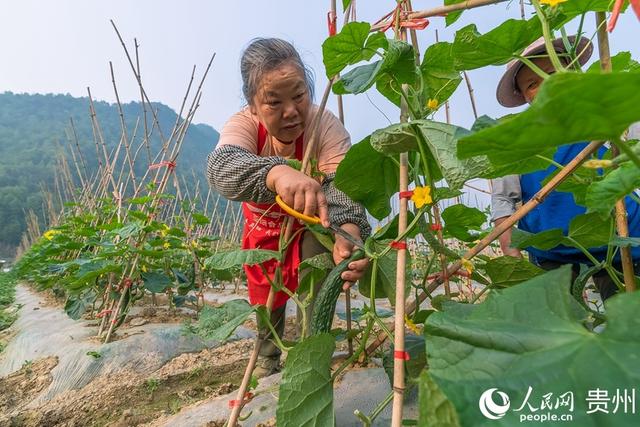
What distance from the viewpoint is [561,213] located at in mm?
1324

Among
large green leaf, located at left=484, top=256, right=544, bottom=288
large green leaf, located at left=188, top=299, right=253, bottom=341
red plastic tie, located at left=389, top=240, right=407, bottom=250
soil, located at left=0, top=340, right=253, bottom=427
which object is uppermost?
red plastic tie, located at left=389, top=240, right=407, bottom=250

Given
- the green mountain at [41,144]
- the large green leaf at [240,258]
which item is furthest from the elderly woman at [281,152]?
the green mountain at [41,144]

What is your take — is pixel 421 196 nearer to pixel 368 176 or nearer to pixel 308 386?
pixel 368 176

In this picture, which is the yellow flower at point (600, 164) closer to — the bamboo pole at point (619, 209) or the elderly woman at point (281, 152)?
the bamboo pole at point (619, 209)

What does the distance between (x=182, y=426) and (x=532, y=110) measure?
1110 millimetres

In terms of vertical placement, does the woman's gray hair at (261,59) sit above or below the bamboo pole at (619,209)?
above

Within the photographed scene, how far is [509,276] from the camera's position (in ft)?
A: 2.50

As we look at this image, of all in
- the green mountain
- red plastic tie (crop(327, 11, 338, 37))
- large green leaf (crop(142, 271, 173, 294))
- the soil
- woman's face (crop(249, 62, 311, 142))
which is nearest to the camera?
red plastic tie (crop(327, 11, 338, 37))

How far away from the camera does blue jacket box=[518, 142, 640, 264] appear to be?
4.09 ft

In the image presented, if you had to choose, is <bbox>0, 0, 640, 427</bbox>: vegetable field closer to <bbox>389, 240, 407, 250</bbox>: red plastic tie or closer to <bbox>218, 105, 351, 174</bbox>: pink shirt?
<bbox>389, 240, 407, 250</bbox>: red plastic tie

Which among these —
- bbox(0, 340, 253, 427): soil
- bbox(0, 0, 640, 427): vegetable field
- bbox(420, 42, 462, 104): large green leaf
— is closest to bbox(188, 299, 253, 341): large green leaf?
bbox(0, 0, 640, 427): vegetable field

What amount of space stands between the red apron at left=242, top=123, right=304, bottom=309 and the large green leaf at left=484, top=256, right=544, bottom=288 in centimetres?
65

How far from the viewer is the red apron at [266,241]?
4.37 feet

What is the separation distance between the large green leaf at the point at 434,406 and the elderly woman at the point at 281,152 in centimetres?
44
